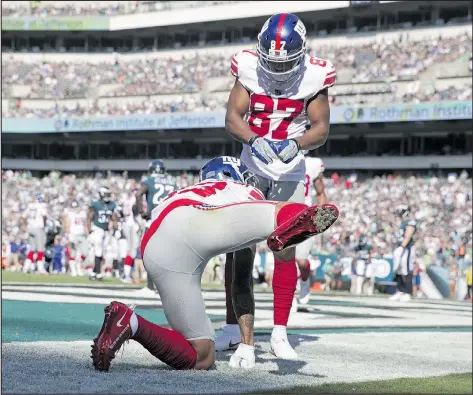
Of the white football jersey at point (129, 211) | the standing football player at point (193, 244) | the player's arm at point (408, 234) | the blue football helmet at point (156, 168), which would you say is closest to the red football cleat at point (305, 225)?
the standing football player at point (193, 244)

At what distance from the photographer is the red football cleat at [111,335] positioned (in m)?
4.63

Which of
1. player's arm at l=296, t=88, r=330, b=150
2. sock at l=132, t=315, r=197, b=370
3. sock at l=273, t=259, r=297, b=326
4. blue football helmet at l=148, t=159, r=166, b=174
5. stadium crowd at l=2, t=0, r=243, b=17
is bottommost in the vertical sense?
sock at l=132, t=315, r=197, b=370

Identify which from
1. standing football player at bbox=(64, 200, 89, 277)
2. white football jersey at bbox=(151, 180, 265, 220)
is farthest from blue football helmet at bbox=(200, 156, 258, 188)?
standing football player at bbox=(64, 200, 89, 277)

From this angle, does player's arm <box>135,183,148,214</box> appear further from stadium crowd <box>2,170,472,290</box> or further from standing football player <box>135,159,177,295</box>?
stadium crowd <box>2,170,472,290</box>

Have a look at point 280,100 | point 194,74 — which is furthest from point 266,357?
point 194,74

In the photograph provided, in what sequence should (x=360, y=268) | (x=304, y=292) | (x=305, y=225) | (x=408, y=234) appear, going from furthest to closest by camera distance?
1. (x=360, y=268)
2. (x=408, y=234)
3. (x=304, y=292)
4. (x=305, y=225)

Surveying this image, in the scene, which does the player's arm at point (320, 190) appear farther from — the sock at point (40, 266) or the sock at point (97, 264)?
the sock at point (40, 266)

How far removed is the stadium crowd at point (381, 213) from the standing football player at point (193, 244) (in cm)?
1653

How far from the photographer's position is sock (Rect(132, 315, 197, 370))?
4832 mm

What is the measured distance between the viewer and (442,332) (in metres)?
9.26

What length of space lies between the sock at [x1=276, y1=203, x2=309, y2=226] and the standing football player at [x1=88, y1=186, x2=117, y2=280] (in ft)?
43.0

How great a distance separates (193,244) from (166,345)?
1.77 ft

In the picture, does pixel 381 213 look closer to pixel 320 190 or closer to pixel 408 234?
pixel 408 234

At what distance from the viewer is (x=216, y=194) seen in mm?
4914
